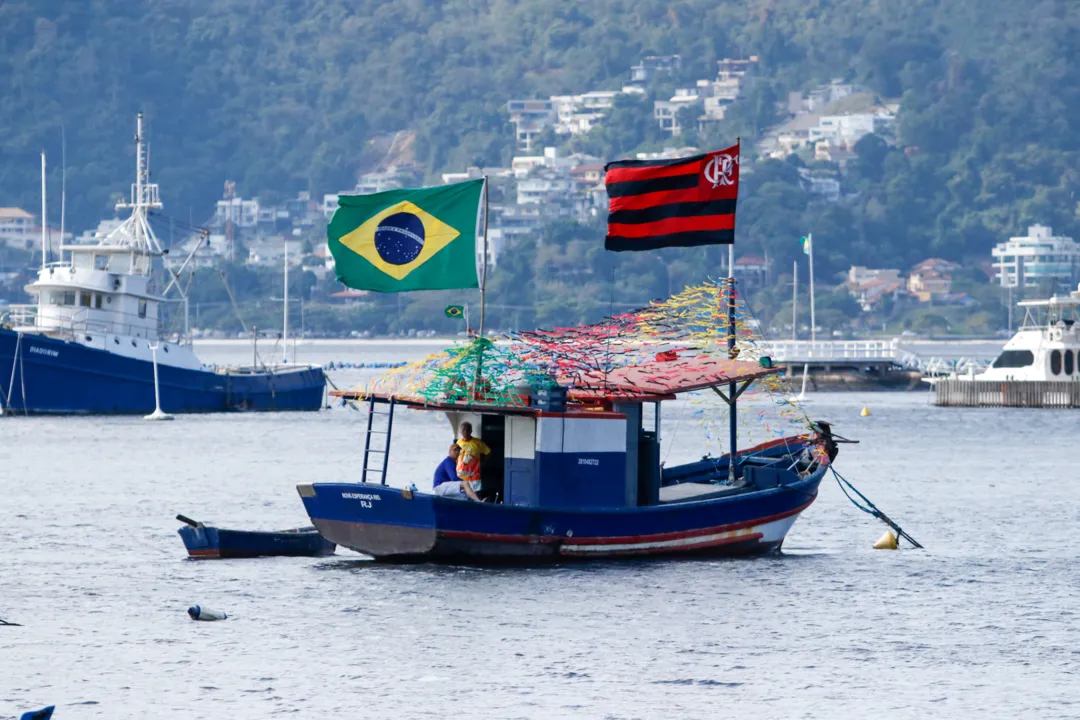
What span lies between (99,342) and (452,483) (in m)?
63.3

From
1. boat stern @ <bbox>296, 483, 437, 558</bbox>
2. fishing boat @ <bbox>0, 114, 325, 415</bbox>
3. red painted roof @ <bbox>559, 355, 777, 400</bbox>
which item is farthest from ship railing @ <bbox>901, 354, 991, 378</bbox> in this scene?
boat stern @ <bbox>296, 483, 437, 558</bbox>

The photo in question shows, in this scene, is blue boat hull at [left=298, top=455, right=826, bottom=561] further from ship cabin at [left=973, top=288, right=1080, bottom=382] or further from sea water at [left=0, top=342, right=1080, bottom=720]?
ship cabin at [left=973, top=288, right=1080, bottom=382]

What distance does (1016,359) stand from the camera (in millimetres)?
121938

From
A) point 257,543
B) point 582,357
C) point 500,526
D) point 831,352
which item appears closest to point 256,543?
point 257,543

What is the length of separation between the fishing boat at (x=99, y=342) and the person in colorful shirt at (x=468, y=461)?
60.8 m

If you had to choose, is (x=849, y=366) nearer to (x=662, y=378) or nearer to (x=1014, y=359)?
(x=1014, y=359)

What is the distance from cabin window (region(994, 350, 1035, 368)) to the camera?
121m

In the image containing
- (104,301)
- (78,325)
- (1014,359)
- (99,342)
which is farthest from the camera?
(1014,359)

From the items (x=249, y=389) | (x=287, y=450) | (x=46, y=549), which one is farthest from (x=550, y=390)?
(x=249, y=389)

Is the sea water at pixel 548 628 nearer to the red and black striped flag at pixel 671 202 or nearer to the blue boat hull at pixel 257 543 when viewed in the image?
the blue boat hull at pixel 257 543

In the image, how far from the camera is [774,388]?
153 ft

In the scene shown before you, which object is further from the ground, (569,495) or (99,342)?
(99,342)

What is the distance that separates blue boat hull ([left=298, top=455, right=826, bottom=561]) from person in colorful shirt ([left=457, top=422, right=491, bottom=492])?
0.76 m

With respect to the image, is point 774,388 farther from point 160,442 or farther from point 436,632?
point 160,442
